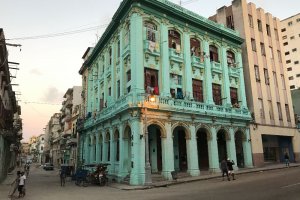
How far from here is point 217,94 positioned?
28.6 m

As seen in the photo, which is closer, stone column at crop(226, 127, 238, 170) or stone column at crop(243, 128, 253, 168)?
stone column at crop(226, 127, 238, 170)

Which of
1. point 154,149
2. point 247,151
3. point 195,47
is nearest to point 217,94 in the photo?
point 195,47

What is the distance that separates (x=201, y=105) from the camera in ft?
83.3

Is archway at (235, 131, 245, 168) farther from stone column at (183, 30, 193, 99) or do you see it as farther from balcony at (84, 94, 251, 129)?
stone column at (183, 30, 193, 99)

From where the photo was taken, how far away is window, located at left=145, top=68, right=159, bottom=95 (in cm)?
2298

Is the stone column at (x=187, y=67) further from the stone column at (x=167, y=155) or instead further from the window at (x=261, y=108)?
the window at (x=261, y=108)

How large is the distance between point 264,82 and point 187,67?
43.4 feet

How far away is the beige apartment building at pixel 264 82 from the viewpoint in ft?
104

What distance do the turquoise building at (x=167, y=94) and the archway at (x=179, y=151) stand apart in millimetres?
95

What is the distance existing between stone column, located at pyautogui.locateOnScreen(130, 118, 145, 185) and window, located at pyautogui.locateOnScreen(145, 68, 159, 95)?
319 centimetres

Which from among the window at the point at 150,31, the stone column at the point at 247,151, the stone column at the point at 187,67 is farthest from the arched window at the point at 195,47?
the stone column at the point at 247,151

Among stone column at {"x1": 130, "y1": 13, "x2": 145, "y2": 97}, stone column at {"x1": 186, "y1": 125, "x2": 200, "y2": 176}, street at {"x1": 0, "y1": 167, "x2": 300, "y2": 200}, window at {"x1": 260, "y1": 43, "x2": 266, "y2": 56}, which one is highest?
window at {"x1": 260, "y1": 43, "x2": 266, "y2": 56}

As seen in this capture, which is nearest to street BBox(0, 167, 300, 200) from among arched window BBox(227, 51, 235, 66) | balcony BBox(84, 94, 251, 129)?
balcony BBox(84, 94, 251, 129)

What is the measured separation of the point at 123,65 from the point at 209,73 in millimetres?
9078
